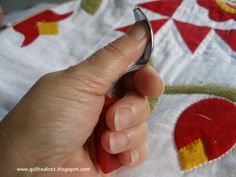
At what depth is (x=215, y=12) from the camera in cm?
67

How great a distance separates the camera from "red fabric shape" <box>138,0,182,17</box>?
2.24ft

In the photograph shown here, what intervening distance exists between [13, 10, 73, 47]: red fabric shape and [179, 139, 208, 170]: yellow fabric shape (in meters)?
0.35

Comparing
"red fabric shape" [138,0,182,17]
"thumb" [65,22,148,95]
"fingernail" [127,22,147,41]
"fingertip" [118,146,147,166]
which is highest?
"fingernail" [127,22,147,41]

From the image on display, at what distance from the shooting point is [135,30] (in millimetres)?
434

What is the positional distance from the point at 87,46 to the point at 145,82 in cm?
21

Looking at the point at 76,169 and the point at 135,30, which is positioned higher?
the point at 135,30

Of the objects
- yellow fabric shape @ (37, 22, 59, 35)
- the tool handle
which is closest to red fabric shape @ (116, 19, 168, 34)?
yellow fabric shape @ (37, 22, 59, 35)

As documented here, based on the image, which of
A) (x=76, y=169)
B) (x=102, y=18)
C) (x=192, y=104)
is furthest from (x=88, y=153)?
(x=102, y=18)

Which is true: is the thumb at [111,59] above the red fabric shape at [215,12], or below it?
above

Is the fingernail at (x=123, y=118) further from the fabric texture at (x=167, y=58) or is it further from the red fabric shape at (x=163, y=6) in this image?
the red fabric shape at (x=163, y=6)

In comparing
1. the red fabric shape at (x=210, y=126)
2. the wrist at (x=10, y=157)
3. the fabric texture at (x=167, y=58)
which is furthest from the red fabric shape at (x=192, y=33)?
the wrist at (x=10, y=157)

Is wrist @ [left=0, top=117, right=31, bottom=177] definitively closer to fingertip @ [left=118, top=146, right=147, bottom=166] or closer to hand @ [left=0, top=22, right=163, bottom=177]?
hand @ [left=0, top=22, right=163, bottom=177]

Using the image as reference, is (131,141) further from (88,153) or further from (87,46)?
(87,46)

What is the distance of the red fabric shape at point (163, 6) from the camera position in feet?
2.24
